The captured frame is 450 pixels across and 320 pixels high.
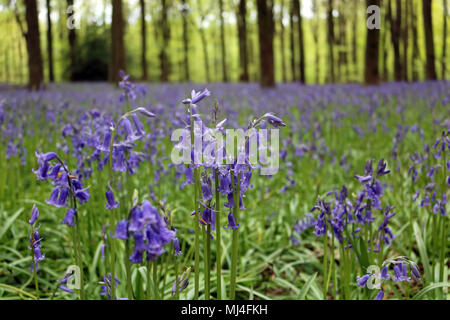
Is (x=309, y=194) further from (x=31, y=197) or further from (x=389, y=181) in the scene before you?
(x=31, y=197)

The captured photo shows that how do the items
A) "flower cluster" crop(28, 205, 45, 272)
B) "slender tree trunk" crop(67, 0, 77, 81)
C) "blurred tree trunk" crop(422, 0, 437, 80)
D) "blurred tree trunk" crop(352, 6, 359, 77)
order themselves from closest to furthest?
"flower cluster" crop(28, 205, 45, 272) < "blurred tree trunk" crop(422, 0, 437, 80) < "slender tree trunk" crop(67, 0, 77, 81) < "blurred tree trunk" crop(352, 6, 359, 77)

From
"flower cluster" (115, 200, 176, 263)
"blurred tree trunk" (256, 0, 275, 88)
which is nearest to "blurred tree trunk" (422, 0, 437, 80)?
"blurred tree trunk" (256, 0, 275, 88)

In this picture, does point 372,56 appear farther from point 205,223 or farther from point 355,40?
point 355,40

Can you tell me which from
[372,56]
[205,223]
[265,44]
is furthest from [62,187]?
[265,44]

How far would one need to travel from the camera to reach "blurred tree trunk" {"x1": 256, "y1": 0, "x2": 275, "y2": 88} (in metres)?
13.8

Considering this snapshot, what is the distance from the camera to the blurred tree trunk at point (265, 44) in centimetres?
1384

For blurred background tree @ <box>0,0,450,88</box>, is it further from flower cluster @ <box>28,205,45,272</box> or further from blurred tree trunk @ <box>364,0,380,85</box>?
flower cluster @ <box>28,205,45,272</box>

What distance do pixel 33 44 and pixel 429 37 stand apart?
46.2ft

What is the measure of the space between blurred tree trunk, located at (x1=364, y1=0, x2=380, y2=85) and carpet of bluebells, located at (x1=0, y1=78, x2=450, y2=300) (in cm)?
760

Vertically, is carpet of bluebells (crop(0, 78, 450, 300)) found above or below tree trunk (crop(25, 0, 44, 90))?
below

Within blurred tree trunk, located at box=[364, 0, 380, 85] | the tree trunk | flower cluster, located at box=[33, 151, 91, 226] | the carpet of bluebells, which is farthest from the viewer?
blurred tree trunk, located at box=[364, 0, 380, 85]
